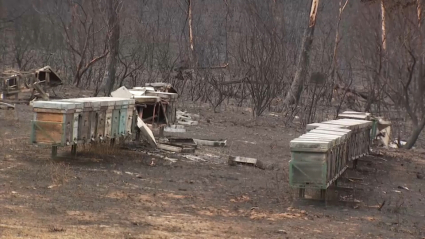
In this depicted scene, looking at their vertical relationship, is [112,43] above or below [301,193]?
above

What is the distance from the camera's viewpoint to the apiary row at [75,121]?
1186cm

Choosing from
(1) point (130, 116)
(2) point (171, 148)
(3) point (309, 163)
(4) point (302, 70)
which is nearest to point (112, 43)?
(4) point (302, 70)

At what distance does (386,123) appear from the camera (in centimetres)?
1911

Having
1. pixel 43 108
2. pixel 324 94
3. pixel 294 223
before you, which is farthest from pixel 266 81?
pixel 294 223

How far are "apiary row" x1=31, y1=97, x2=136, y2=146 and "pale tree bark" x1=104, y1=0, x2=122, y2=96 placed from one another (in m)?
14.7

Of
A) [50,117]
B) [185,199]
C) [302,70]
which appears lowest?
[185,199]

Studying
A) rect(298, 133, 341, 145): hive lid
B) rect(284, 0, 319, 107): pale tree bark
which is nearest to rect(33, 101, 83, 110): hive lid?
rect(298, 133, 341, 145): hive lid

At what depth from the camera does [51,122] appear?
1187 cm

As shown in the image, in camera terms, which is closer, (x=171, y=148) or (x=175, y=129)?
(x=171, y=148)

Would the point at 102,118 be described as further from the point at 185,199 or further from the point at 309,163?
the point at 309,163

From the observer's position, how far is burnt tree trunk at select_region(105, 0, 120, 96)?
28531mm

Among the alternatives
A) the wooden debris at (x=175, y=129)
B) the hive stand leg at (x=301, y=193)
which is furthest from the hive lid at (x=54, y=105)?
the wooden debris at (x=175, y=129)

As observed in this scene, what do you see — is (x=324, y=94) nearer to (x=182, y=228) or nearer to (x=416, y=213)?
(x=416, y=213)

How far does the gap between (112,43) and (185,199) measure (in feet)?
62.4
